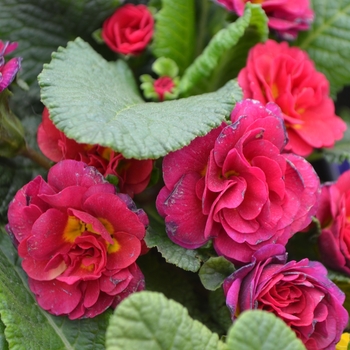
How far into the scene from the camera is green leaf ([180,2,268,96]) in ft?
2.86

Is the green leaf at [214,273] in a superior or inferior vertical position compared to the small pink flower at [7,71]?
inferior

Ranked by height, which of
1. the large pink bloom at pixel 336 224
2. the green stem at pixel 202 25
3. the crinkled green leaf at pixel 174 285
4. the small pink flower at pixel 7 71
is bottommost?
the crinkled green leaf at pixel 174 285

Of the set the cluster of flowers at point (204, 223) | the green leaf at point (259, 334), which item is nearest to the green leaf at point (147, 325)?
the green leaf at point (259, 334)

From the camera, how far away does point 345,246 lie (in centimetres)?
81

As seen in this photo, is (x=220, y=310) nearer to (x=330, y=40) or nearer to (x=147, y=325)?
(x=147, y=325)

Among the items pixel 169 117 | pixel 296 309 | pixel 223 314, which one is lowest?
pixel 223 314

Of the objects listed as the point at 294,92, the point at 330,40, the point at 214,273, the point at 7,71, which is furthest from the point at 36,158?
the point at 330,40

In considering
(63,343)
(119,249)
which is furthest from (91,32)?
(63,343)

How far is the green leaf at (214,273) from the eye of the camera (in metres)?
0.72

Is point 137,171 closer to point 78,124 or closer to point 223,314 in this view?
Answer: point 78,124

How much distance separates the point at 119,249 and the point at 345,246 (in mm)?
382

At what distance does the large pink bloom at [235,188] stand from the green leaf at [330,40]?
0.48 m

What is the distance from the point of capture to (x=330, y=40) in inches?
44.1

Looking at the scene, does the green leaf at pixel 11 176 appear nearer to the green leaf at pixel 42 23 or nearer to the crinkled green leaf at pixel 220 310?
the green leaf at pixel 42 23
